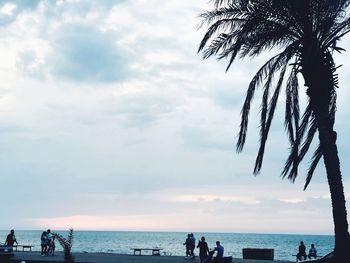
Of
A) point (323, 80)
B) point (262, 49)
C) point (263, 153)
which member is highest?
point (262, 49)

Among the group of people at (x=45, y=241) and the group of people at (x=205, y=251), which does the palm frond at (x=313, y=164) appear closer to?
the group of people at (x=205, y=251)

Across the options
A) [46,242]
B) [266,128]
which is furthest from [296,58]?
[46,242]

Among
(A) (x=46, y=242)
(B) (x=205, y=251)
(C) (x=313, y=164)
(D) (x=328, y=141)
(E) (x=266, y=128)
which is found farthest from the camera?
(A) (x=46, y=242)

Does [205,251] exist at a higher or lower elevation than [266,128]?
lower

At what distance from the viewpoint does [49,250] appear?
1316 inches

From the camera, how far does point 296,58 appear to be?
1778cm

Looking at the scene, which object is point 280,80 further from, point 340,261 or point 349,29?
point 340,261

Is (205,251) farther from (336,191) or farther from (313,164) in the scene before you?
(336,191)

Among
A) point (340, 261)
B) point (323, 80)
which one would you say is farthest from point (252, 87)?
point (340, 261)

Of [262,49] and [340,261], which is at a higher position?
[262,49]

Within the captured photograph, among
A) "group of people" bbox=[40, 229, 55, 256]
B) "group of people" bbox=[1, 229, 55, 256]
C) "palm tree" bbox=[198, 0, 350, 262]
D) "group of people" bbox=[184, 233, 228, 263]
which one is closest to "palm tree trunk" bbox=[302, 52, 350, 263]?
"palm tree" bbox=[198, 0, 350, 262]

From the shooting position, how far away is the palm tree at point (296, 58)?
51.3 ft

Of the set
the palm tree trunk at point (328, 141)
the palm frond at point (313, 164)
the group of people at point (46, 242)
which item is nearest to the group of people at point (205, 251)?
the palm frond at point (313, 164)

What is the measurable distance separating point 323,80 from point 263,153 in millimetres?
3218
